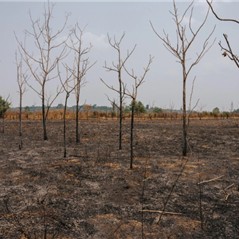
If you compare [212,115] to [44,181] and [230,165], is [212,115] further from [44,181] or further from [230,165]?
[44,181]

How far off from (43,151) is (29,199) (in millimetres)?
6132

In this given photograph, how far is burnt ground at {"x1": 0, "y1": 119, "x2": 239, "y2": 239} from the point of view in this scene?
7.08 meters

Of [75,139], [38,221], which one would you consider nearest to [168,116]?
[75,139]

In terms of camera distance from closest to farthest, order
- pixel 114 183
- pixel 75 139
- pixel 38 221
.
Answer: pixel 38 221 → pixel 114 183 → pixel 75 139

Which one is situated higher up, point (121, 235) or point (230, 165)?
point (230, 165)

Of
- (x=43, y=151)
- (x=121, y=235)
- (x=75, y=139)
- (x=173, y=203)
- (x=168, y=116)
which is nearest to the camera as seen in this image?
(x=121, y=235)

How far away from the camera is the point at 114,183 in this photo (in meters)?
10.2

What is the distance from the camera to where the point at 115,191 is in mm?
9508

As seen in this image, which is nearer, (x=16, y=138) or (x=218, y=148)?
(x=218, y=148)

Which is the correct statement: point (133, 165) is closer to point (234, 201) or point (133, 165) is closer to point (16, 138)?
point (234, 201)

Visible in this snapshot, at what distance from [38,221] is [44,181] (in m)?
3.01

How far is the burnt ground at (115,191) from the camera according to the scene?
23.2 ft

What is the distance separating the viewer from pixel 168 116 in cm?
4028

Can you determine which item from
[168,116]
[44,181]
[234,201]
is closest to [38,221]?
[44,181]
